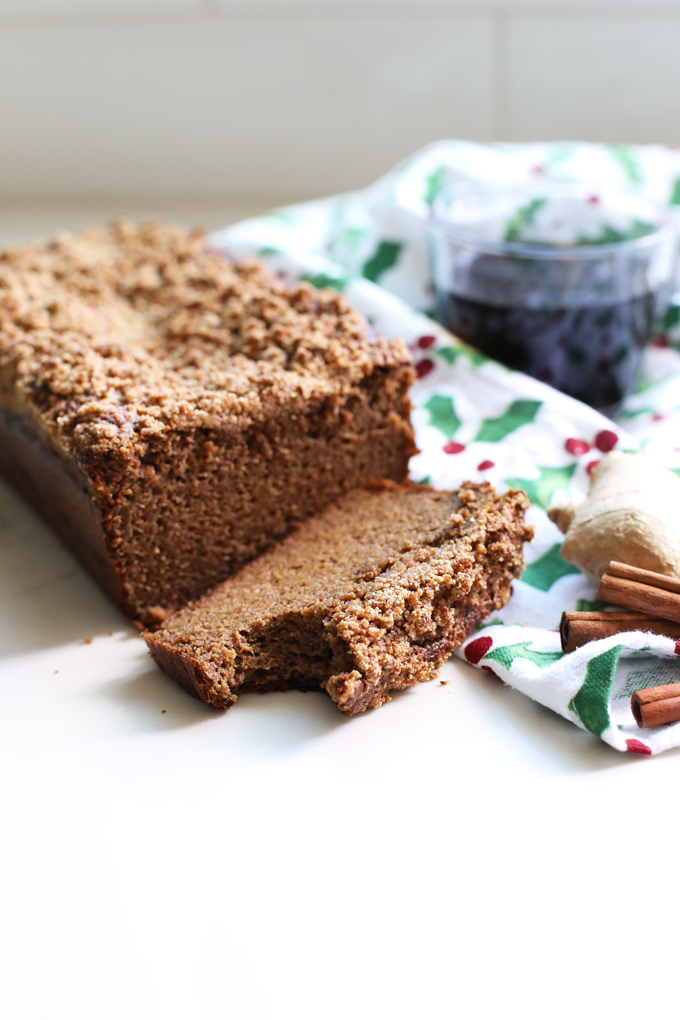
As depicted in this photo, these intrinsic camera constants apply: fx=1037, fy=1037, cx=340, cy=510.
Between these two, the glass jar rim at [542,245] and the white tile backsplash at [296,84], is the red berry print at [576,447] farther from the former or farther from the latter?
the white tile backsplash at [296,84]

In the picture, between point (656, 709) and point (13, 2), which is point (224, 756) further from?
point (13, 2)

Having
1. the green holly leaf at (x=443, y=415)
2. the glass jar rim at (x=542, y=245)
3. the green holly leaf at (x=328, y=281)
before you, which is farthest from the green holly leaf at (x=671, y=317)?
the green holly leaf at (x=328, y=281)

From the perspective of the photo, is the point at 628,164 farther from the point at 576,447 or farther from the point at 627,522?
the point at 627,522

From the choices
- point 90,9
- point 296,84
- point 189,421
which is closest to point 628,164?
point 296,84

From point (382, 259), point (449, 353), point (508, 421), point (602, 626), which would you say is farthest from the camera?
point (382, 259)

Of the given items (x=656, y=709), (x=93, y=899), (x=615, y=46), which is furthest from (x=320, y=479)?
(x=615, y=46)
